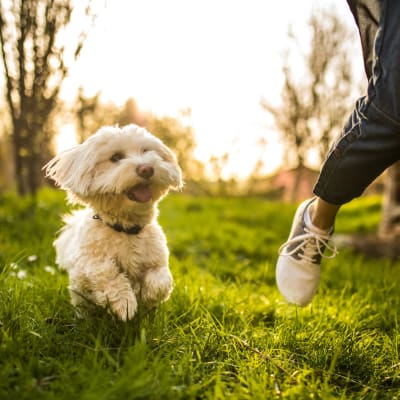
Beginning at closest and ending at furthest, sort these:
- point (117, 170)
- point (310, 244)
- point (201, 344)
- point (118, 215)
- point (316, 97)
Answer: point (201, 344) < point (117, 170) < point (118, 215) < point (310, 244) < point (316, 97)

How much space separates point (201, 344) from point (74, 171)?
3.62 ft

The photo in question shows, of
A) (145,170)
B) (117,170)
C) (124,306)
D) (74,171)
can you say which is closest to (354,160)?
(145,170)

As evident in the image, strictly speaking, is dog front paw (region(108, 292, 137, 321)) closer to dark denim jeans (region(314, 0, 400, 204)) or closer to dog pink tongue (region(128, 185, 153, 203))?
dog pink tongue (region(128, 185, 153, 203))

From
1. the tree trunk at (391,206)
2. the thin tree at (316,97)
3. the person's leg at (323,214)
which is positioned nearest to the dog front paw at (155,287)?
the person's leg at (323,214)

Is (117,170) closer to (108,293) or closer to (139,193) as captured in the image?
(139,193)

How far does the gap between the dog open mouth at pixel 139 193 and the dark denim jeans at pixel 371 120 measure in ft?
2.87

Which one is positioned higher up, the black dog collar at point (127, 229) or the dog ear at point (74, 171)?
the dog ear at point (74, 171)

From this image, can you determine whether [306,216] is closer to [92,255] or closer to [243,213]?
[92,255]

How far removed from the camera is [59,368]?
1.71m

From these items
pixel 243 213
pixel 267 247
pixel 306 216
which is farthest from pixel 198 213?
pixel 306 216

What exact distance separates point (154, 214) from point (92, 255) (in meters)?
0.41

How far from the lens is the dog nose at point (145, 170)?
7.47ft

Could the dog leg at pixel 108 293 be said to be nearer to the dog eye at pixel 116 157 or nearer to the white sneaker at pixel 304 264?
the dog eye at pixel 116 157

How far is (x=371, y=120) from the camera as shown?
205cm
